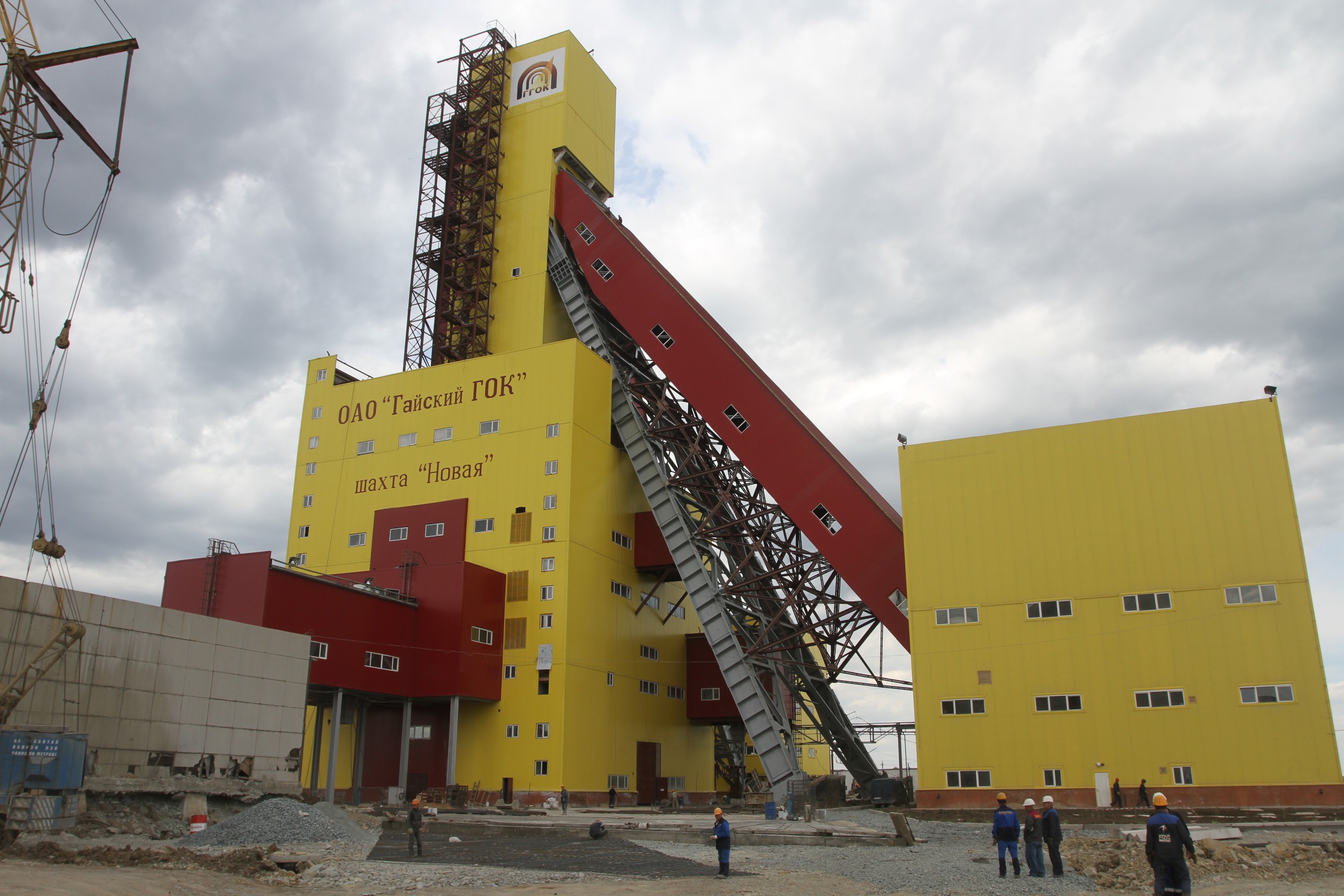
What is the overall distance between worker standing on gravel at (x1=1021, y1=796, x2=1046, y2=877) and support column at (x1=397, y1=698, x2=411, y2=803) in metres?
25.7

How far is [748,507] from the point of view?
133 feet

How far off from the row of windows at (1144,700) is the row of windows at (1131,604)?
2257mm

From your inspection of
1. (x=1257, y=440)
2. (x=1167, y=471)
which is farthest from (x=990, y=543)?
(x=1257, y=440)

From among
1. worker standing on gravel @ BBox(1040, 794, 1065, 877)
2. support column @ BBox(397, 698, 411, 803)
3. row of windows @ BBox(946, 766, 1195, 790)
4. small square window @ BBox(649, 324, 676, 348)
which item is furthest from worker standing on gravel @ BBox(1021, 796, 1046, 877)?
small square window @ BBox(649, 324, 676, 348)

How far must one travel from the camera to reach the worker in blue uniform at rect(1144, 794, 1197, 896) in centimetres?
1103

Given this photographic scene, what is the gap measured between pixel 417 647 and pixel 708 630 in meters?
11.0

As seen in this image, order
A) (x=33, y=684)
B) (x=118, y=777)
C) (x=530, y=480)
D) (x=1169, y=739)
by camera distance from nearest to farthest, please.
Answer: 1. (x=33, y=684)
2. (x=118, y=777)
3. (x=1169, y=739)
4. (x=530, y=480)

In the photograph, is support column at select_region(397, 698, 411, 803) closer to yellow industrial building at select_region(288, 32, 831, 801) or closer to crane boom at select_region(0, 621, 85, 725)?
yellow industrial building at select_region(288, 32, 831, 801)

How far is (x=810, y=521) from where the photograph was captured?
119 feet

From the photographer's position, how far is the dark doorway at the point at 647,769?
137 ft

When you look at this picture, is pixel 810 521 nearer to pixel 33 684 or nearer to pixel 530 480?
pixel 530 480

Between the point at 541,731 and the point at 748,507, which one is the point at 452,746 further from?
the point at 748,507

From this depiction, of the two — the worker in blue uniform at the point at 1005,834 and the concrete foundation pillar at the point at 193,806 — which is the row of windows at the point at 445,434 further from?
the worker in blue uniform at the point at 1005,834

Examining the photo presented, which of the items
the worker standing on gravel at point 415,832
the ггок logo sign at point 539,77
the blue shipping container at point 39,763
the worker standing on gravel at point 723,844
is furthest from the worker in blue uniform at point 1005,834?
the ггок logo sign at point 539,77
